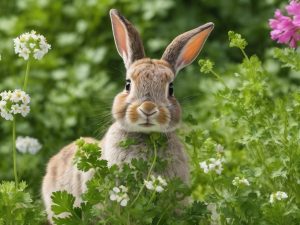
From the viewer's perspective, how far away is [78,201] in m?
5.05

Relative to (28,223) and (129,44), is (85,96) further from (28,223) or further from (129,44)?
(28,223)

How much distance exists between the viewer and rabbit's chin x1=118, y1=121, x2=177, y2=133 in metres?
4.62

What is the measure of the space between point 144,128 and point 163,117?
4.1 inches

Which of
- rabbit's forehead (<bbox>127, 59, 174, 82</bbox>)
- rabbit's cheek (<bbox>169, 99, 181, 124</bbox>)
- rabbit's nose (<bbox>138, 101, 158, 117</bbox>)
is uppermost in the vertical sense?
rabbit's forehead (<bbox>127, 59, 174, 82</bbox>)

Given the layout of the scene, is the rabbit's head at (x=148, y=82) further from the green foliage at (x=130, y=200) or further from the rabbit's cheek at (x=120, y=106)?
the green foliage at (x=130, y=200)

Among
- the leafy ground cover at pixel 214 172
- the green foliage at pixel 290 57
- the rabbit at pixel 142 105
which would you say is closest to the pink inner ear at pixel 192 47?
the rabbit at pixel 142 105

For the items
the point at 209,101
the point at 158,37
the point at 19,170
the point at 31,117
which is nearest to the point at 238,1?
the point at 158,37

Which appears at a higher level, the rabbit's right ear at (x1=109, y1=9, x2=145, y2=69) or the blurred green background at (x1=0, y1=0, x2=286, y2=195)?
the rabbit's right ear at (x1=109, y1=9, x2=145, y2=69)

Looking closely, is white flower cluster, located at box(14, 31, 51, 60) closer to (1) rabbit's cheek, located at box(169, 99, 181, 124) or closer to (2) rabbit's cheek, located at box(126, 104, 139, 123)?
(2) rabbit's cheek, located at box(126, 104, 139, 123)

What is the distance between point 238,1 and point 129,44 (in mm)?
3447

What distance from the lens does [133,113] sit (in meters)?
4.62

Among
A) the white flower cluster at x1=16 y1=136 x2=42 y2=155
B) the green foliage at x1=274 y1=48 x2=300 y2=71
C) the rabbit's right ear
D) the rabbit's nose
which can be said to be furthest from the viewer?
the white flower cluster at x1=16 y1=136 x2=42 y2=155

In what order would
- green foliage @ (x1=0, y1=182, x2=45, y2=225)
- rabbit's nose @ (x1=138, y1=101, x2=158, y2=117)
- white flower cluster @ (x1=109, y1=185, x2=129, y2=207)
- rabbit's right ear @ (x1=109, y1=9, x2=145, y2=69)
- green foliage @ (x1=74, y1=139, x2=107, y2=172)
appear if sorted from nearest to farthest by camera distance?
white flower cluster @ (x1=109, y1=185, x2=129, y2=207) < green foliage @ (x1=74, y1=139, x2=107, y2=172) < green foliage @ (x1=0, y1=182, x2=45, y2=225) < rabbit's nose @ (x1=138, y1=101, x2=158, y2=117) < rabbit's right ear @ (x1=109, y1=9, x2=145, y2=69)

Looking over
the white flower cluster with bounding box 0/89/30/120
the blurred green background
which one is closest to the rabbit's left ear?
the white flower cluster with bounding box 0/89/30/120
